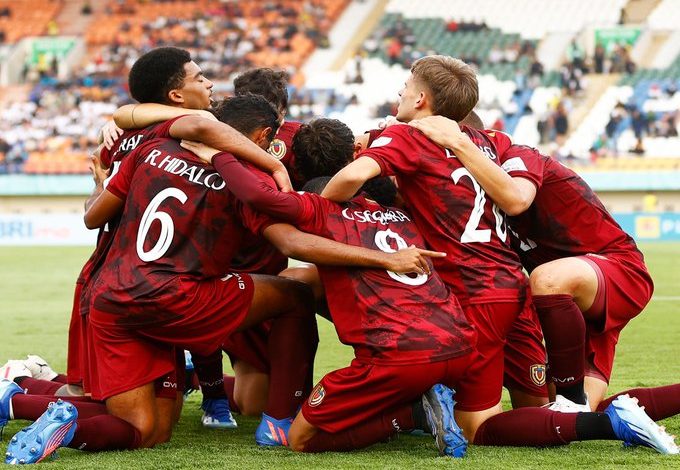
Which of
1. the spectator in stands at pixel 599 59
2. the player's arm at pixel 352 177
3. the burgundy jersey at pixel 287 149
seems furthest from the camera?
the spectator in stands at pixel 599 59

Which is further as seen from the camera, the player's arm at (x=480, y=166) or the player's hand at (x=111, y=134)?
the player's hand at (x=111, y=134)

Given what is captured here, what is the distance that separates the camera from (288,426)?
4594mm

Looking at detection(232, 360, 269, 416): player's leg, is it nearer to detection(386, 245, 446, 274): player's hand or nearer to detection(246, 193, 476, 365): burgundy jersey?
detection(246, 193, 476, 365): burgundy jersey

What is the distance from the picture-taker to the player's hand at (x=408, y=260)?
4238 millimetres

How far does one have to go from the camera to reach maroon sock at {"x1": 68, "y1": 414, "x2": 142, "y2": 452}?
422 centimetres

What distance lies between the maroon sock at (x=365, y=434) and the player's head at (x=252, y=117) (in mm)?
1332

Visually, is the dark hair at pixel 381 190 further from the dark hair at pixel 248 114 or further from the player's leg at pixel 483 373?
the player's leg at pixel 483 373

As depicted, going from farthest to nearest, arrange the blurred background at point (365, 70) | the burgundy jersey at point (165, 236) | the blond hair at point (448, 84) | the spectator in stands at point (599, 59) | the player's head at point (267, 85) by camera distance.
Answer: the spectator in stands at point (599, 59) < the blurred background at point (365, 70) < the player's head at point (267, 85) < the blond hair at point (448, 84) < the burgundy jersey at point (165, 236)

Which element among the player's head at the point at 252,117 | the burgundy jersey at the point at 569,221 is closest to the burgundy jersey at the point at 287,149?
the player's head at the point at 252,117

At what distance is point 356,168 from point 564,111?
78.3ft

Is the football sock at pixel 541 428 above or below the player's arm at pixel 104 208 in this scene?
below

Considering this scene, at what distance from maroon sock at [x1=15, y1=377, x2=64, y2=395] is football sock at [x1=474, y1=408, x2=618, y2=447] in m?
2.19

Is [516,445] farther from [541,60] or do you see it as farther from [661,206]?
[541,60]

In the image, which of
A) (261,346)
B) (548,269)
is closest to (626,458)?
(548,269)
